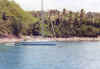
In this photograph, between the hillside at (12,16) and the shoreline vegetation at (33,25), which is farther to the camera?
the hillside at (12,16)

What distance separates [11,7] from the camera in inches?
5438

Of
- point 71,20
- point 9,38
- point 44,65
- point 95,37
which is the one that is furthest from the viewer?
point 95,37

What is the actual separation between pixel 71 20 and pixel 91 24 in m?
20.9

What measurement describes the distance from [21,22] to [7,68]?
8591 cm

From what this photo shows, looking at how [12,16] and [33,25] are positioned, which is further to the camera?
[33,25]

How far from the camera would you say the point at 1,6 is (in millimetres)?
135500

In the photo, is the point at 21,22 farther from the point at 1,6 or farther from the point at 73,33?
the point at 73,33

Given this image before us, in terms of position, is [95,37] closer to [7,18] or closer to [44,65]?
[7,18]

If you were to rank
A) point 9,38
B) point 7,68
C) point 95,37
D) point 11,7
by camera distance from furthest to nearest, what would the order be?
point 95,37 < point 11,7 < point 9,38 < point 7,68

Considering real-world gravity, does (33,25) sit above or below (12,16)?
below

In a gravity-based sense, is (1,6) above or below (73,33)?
above

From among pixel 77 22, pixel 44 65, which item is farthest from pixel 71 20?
pixel 44 65

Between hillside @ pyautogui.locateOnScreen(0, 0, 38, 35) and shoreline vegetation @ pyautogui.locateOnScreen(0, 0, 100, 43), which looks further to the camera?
hillside @ pyautogui.locateOnScreen(0, 0, 38, 35)

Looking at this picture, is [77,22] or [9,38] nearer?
[9,38]
